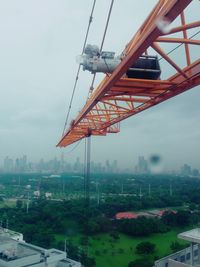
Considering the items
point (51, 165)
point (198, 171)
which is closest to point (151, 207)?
point (198, 171)

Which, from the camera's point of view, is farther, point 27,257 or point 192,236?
point 27,257

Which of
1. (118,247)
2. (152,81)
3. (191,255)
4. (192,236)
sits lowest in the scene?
(118,247)

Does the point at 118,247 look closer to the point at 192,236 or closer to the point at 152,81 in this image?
the point at 192,236

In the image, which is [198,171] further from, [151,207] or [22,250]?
[22,250]

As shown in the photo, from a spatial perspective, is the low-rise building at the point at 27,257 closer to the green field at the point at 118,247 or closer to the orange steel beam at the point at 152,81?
the green field at the point at 118,247

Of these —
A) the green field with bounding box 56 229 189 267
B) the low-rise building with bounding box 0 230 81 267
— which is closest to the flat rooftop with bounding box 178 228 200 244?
the low-rise building with bounding box 0 230 81 267

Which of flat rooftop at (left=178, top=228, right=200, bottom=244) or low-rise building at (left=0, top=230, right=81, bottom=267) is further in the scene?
low-rise building at (left=0, top=230, right=81, bottom=267)

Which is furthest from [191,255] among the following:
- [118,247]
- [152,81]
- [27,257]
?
[118,247]

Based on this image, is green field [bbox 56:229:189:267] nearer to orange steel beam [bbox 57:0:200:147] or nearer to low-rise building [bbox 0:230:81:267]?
low-rise building [bbox 0:230:81:267]

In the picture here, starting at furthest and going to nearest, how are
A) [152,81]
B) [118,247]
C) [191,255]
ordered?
[118,247]
[191,255]
[152,81]
